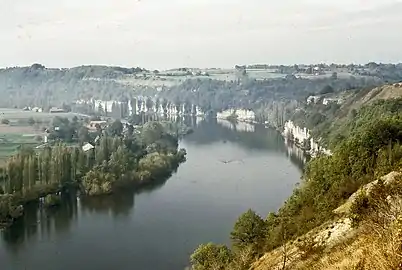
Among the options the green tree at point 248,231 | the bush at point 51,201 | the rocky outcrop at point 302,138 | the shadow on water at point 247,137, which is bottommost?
the bush at point 51,201

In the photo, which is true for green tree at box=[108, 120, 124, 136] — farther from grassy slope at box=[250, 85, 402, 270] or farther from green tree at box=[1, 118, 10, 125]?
grassy slope at box=[250, 85, 402, 270]

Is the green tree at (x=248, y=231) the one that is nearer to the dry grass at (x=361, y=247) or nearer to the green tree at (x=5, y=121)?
the dry grass at (x=361, y=247)

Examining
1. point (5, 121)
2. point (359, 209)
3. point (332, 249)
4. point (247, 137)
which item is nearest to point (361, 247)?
point (332, 249)

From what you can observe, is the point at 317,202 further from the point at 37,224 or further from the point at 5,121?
the point at 5,121

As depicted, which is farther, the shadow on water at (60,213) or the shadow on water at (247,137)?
the shadow on water at (247,137)

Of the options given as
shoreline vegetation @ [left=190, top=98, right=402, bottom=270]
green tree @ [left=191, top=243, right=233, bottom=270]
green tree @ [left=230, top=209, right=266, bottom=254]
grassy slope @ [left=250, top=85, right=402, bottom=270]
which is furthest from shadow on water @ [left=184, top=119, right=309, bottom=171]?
grassy slope @ [left=250, top=85, right=402, bottom=270]

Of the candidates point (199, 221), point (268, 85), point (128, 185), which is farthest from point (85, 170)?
point (268, 85)

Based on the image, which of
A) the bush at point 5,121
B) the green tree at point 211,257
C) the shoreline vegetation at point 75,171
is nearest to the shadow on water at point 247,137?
the shoreline vegetation at point 75,171

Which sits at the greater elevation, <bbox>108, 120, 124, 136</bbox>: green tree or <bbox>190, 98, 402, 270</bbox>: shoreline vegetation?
<bbox>190, 98, 402, 270</bbox>: shoreline vegetation
